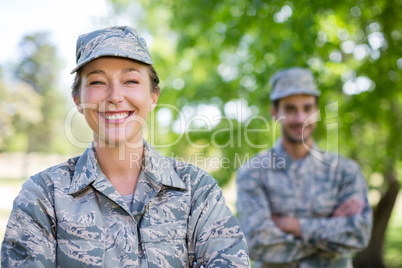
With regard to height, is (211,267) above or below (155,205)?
below

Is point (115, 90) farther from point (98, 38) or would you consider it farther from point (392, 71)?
point (392, 71)

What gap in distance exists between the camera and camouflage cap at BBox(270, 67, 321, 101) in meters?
3.40

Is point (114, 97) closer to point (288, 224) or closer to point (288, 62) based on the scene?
point (288, 224)

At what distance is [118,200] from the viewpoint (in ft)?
5.88

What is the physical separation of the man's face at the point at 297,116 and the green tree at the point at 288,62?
1.20 metres

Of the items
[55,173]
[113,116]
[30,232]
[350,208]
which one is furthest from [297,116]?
[30,232]

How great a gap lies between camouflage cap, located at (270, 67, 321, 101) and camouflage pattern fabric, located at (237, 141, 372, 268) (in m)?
0.43

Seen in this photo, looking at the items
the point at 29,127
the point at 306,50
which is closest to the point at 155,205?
the point at 306,50

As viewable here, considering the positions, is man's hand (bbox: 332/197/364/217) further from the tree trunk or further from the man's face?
the tree trunk

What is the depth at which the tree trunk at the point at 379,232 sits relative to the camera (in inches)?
361

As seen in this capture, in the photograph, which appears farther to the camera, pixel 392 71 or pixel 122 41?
pixel 392 71

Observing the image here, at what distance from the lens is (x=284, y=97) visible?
3.45 meters

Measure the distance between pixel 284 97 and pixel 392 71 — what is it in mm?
2554

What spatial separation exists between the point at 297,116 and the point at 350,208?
80 cm
